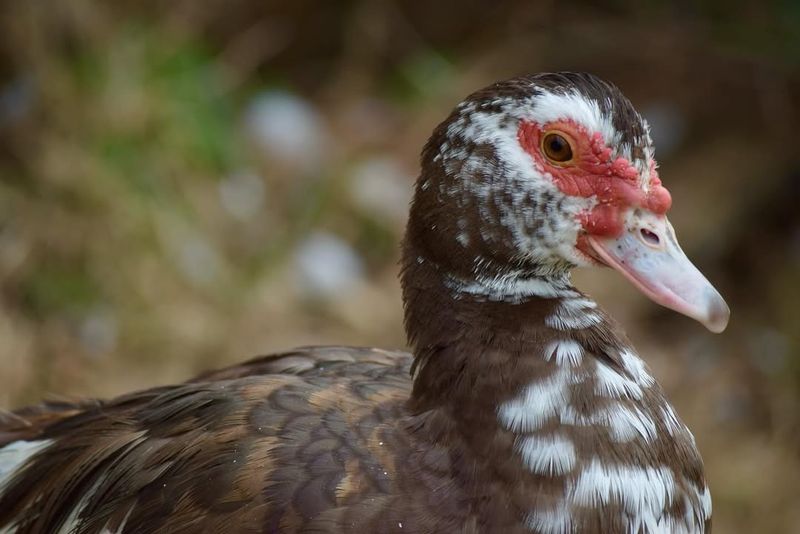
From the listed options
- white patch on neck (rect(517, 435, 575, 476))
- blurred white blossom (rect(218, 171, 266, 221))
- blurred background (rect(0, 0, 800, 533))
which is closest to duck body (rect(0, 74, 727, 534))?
white patch on neck (rect(517, 435, 575, 476))

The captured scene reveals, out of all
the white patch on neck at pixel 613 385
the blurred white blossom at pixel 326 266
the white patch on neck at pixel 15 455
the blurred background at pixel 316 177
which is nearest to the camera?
the white patch on neck at pixel 613 385

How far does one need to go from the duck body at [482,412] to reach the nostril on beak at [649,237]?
14 millimetres

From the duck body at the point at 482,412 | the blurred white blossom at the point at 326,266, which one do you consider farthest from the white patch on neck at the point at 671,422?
the blurred white blossom at the point at 326,266

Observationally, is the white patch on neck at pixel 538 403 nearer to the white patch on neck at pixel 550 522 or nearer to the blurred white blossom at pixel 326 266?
the white patch on neck at pixel 550 522

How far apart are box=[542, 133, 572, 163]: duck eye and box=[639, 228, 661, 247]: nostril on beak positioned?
195 millimetres

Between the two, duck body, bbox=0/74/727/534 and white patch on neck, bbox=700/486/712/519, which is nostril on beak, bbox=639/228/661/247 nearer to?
duck body, bbox=0/74/727/534

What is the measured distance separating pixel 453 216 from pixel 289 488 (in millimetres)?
585

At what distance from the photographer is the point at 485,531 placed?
208 cm

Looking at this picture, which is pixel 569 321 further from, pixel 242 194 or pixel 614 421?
pixel 242 194

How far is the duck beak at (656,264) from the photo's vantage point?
214 centimetres

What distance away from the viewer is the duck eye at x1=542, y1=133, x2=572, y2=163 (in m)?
2.19

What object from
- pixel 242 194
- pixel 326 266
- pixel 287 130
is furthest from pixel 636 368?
pixel 287 130

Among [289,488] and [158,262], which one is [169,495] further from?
[158,262]

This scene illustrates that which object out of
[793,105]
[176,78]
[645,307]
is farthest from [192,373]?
[793,105]
